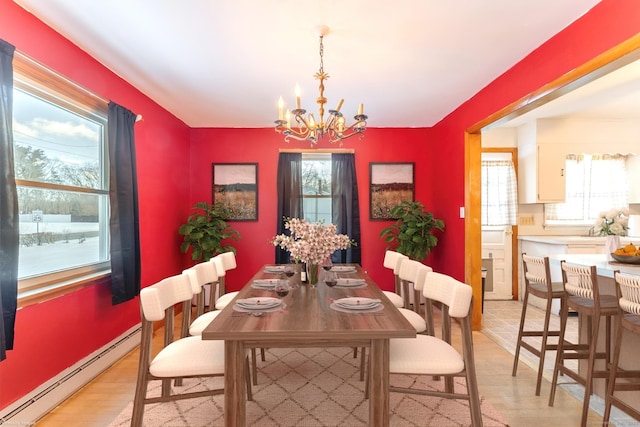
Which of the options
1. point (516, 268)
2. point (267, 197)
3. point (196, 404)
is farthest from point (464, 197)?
point (196, 404)

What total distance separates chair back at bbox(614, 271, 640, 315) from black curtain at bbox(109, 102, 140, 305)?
11.3ft

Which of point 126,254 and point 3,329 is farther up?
point 126,254

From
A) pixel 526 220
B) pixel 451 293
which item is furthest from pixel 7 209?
pixel 526 220

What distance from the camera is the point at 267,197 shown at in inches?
199

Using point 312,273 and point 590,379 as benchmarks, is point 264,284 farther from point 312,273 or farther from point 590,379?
point 590,379

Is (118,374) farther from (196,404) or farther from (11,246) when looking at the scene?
(11,246)

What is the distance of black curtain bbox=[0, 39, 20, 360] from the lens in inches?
74.9

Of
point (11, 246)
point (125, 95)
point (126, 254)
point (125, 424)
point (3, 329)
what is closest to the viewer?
point (3, 329)

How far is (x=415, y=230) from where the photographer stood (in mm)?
4473

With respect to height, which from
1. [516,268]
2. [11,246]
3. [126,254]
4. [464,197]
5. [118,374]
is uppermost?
[464,197]

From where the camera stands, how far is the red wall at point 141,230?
84.6 inches

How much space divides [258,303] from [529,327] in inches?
131

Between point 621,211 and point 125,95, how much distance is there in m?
4.50

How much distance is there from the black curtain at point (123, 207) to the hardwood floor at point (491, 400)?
2.15 ft
